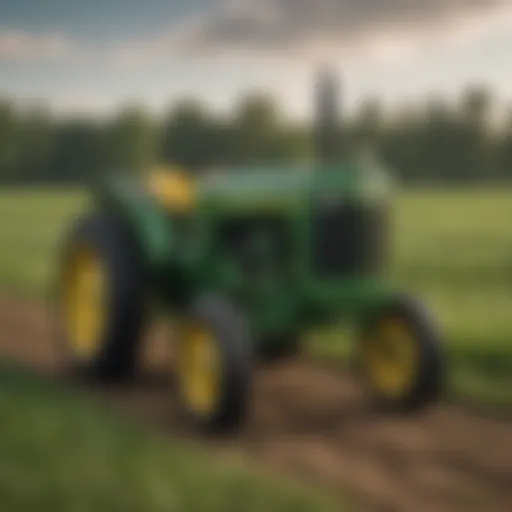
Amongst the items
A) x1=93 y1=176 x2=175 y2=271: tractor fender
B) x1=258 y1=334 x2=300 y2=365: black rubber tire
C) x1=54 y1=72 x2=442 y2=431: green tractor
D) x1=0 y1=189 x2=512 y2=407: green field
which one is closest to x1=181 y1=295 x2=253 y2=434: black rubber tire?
x1=54 y1=72 x2=442 y2=431: green tractor

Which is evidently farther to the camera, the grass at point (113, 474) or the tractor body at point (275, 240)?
the tractor body at point (275, 240)

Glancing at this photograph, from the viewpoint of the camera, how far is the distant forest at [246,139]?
6.22ft

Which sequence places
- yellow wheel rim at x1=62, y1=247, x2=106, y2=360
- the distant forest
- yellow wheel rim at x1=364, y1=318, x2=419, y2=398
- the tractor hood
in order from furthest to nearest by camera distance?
yellow wheel rim at x1=62, y1=247, x2=106, y2=360, yellow wheel rim at x1=364, y1=318, x2=419, y2=398, the tractor hood, the distant forest

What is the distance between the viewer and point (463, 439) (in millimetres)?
1940

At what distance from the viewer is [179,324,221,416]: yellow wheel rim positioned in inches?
79.4

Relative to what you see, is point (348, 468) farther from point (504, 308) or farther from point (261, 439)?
point (504, 308)

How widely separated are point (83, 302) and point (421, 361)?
26.8 inches

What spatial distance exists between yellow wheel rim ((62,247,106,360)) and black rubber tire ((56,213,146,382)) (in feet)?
0.09

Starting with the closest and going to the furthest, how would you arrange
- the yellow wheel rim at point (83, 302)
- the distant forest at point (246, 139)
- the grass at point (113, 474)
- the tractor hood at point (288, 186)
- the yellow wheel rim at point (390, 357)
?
1. the grass at point (113, 474)
2. the distant forest at point (246, 139)
3. the tractor hood at point (288, 186)
4. the yellow wheel rim at point (390, 357)
5. the yellow wheel rim at point (83, 302)

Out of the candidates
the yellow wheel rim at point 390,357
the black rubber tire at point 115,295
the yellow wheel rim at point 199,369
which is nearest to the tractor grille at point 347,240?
the yellow wheel rim at point 390,357

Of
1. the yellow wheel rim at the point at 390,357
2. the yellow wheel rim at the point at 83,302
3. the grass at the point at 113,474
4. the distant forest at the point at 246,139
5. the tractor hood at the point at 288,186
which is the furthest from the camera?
the yellow wheel rim at the point at 83,302

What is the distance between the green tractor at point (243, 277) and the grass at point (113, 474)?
163 millimetres

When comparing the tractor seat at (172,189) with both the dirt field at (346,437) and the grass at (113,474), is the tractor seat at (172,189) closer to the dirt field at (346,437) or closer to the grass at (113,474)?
the dirt field at (346,437)

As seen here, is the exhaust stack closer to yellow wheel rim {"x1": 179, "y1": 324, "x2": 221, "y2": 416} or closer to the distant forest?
the distant forest
